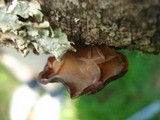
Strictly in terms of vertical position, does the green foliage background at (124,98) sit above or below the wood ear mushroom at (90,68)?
below

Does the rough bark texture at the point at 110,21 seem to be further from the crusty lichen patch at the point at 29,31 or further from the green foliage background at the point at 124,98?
the green foliage background at the point at 124,98

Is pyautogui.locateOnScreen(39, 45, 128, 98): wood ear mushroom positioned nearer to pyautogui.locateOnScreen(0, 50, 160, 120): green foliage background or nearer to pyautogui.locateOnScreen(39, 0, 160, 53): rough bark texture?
pyautogui.locateOnScreen(39, 0, 160, 53): rough bark texture

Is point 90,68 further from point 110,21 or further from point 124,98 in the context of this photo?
point 124,98

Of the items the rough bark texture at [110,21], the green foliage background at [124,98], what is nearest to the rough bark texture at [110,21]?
the rough bark texture at [110,21]

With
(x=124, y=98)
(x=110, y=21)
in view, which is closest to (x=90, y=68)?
(x=110, y=21)

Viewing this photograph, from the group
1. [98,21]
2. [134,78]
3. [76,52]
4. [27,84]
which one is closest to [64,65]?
[76,52]

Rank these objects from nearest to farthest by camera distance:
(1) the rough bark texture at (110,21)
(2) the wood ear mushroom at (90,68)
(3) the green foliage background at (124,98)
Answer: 1. (1) the rough bark texture at (110,21)
2. (2) the wood ear mushroom at (90,68)
3. (3) the green foliage background at (124,98)

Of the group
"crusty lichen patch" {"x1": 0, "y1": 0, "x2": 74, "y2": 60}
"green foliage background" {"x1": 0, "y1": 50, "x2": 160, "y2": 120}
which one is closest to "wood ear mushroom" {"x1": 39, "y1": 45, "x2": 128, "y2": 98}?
"crusty lichen patch" {"x1": 0, "y1": 0, "x2": 74, "y2": 60}
